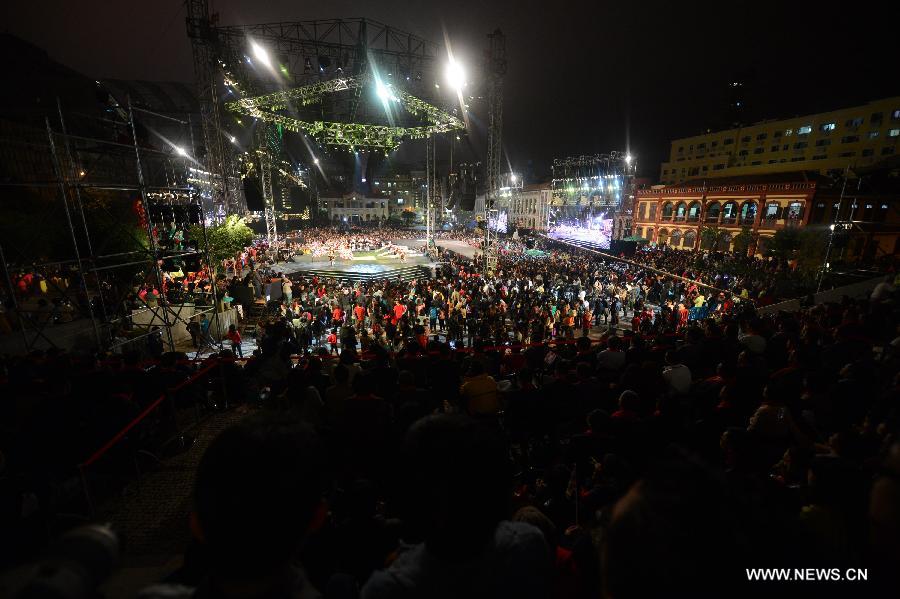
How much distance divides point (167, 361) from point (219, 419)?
132cm

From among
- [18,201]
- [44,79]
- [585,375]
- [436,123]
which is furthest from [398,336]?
[44,79]

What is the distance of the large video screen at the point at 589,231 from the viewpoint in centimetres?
4341

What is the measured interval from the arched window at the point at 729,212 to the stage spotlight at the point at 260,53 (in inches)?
1514

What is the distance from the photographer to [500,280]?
19.0 metres

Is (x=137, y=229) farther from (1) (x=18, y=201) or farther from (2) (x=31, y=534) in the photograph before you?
(2) (x=31, y=534)

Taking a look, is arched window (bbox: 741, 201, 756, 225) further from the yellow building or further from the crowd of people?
the crowd of people

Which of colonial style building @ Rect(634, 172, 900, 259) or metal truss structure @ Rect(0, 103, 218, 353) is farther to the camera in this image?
Result: colonial style building @ Rect(634, 172, 900, 259)

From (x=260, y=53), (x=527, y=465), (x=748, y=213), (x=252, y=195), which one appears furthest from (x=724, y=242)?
(x=252, y=195)

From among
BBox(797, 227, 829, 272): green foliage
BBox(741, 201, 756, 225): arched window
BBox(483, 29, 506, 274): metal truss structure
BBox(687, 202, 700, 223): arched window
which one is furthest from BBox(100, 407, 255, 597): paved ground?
BBox(687, 202, 700, 223): arched window

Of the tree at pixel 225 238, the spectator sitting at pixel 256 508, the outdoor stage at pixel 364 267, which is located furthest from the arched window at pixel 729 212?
the spectator sitting at pixel 256 508

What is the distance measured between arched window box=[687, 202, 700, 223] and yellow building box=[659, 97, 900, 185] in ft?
30.3

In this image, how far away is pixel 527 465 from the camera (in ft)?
14.9

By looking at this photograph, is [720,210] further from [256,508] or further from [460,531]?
[256,508]

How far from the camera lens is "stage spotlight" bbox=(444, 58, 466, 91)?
795 inches
